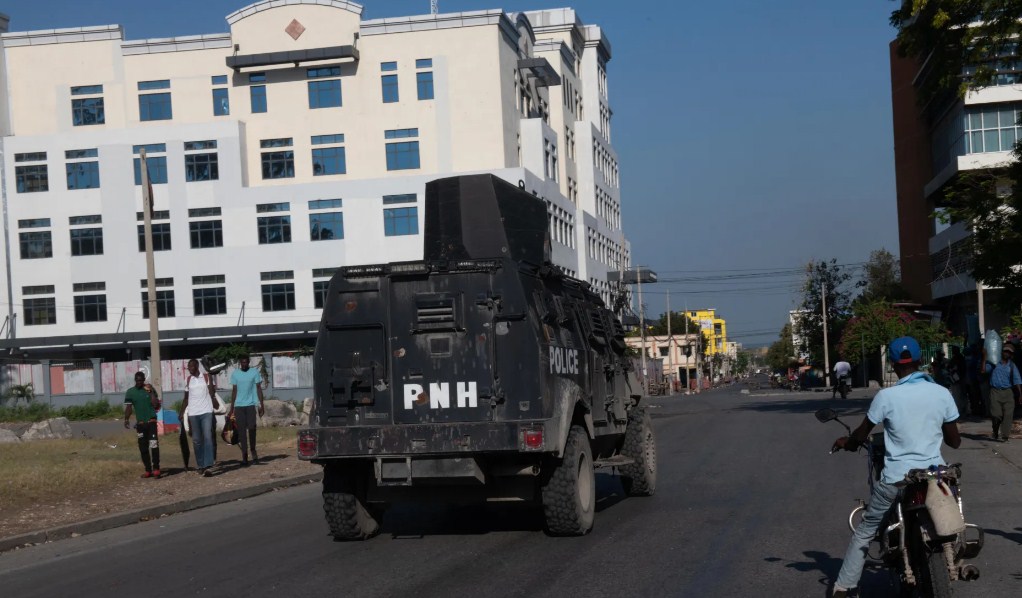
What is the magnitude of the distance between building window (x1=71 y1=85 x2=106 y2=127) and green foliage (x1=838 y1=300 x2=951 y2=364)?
4373cm

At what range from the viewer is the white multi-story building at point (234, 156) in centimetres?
6419

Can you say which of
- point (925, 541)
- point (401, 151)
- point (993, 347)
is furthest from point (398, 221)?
point (925, 541)

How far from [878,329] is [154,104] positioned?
41816mm

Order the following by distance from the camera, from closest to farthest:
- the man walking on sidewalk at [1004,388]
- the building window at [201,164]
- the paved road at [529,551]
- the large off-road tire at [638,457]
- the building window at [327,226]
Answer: the paved road at [529,551] < the large off-road tire at [638,457] < the man walking on sidewalk at [1004,388] < the building window at [327,226] < the building window at [201,164]

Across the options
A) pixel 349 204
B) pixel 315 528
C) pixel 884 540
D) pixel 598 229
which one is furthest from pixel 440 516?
pixel 598 229

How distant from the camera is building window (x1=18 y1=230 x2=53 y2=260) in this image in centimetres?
6606

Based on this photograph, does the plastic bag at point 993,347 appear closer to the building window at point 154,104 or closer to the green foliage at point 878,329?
the green foliage at point 878,329

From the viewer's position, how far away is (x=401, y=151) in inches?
2554

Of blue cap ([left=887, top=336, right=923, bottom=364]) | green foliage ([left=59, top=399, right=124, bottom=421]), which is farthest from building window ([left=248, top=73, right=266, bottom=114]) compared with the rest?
blue cap ([left=887, top=336, right=923, bottom=364])

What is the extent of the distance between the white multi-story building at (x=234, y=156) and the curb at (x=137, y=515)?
45.8 m

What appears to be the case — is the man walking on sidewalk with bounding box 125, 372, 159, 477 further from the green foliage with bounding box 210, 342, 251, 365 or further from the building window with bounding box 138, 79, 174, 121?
the building window with bounding box 138, 79, 174, 121

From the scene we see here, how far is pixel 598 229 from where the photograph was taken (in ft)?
281

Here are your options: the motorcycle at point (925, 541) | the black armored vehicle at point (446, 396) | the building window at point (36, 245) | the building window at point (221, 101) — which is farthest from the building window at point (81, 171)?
the motorcycle at point (925, 541)

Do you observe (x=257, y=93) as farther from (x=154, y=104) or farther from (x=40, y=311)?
(x=40, y=311)
